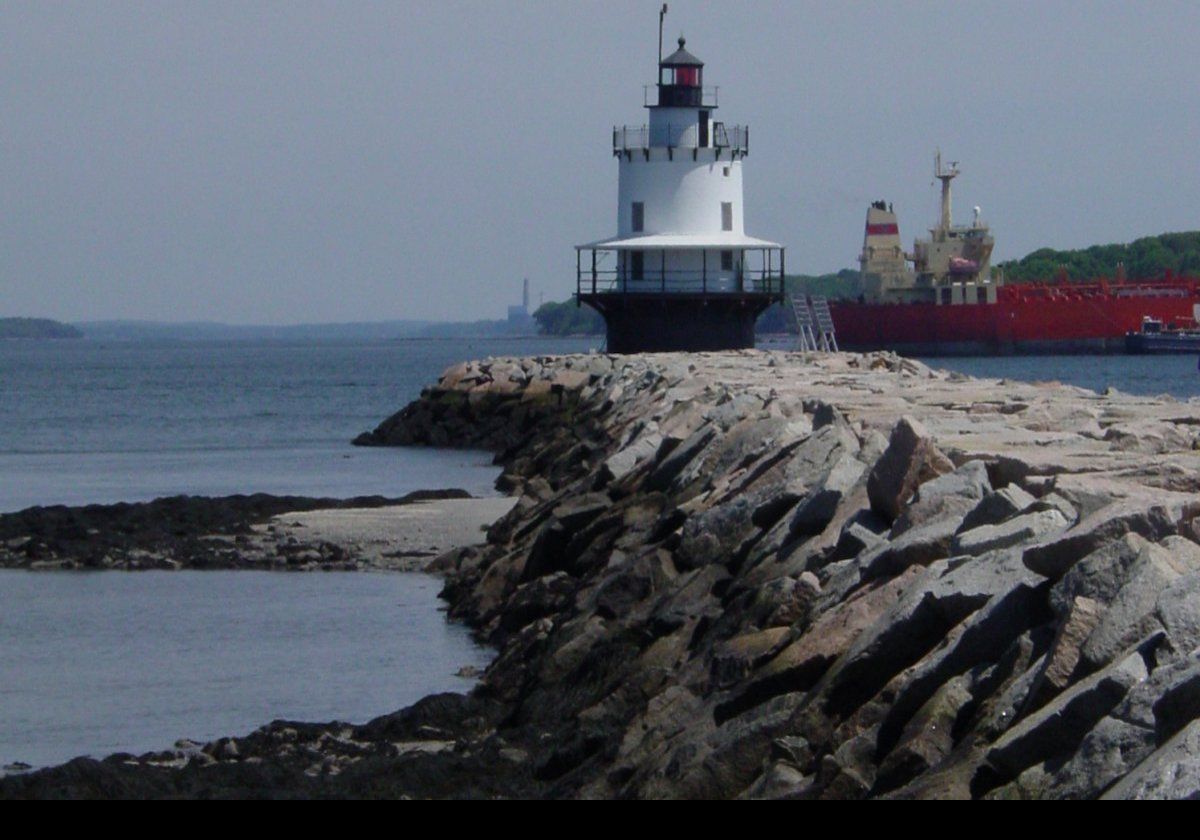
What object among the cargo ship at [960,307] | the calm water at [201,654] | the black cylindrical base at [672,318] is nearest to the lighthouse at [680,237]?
the black cylindrical base at [672,318]

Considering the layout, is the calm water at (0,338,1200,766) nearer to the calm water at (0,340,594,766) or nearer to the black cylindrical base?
the calm water at (0,340,594,766)

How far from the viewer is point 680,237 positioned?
32969mm

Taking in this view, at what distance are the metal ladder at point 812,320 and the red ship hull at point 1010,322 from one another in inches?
692

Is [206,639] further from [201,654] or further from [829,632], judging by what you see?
[829,632]

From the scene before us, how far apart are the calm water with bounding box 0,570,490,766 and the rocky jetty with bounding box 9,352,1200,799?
0.54m

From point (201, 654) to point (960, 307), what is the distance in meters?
54.3

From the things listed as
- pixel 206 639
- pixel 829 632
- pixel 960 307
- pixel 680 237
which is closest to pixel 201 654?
pixel 206 639

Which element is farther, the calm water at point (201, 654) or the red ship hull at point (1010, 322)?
the red ship hull at point (1010, 322)

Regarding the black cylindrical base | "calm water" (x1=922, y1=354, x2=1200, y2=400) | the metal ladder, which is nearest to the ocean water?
the black cylindrical base

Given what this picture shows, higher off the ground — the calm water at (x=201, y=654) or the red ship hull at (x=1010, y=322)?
the red ship hull at (x=1010, y=322)

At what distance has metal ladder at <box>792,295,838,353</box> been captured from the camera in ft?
143

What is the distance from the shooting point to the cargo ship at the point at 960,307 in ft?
212

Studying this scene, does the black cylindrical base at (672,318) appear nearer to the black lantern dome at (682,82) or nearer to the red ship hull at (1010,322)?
the black lantern dome at (682,82)

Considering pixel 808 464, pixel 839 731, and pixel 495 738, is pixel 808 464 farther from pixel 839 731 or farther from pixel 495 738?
pixel 839 731
